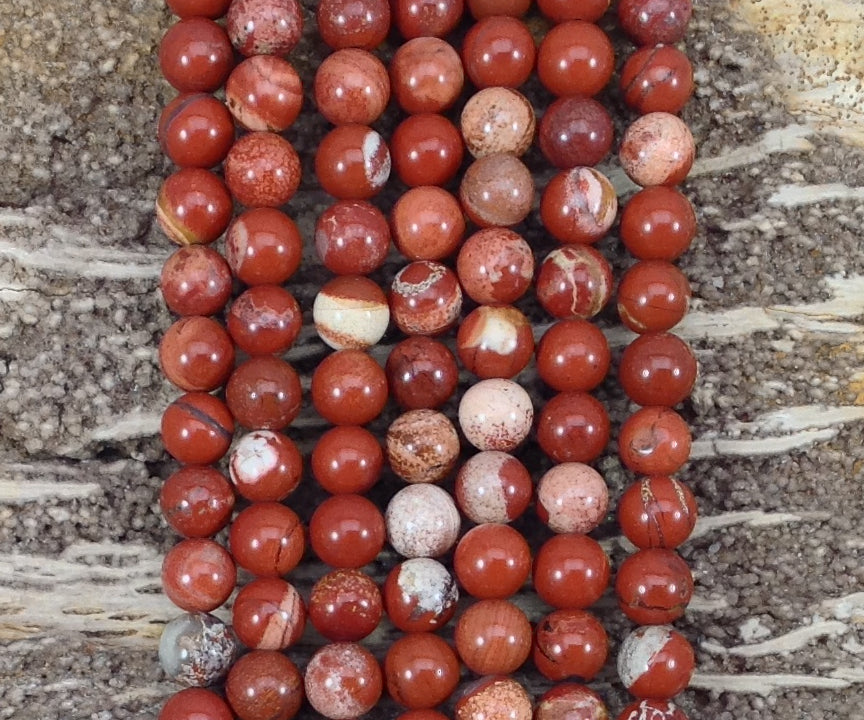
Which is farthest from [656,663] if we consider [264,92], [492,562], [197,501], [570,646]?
[264,92]

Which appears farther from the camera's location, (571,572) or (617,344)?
(617,344)

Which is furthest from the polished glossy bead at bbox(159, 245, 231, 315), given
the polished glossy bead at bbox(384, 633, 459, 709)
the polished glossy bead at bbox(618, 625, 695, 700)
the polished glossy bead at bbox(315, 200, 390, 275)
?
the polished glossy bead at bbox(618, 625, 695, 700)

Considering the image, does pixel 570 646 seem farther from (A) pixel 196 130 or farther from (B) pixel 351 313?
(A) pixel 196 130

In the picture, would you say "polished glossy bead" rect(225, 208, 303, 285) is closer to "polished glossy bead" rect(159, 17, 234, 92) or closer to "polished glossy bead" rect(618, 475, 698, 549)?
"polished glossy bead" rect(159, 17, 234, 92)

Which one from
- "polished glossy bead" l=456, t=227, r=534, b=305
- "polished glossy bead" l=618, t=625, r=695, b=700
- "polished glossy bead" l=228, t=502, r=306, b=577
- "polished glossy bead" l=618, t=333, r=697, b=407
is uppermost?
"polished glossy bead" l=456, t=227, r=534, b=305

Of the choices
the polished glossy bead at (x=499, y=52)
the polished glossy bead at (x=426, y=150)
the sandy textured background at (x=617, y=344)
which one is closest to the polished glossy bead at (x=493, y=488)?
the sandy textured background at (x=617, y=344)

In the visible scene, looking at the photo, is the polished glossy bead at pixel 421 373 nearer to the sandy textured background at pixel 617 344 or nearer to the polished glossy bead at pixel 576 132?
the sandy textured background at pixel 617 344
